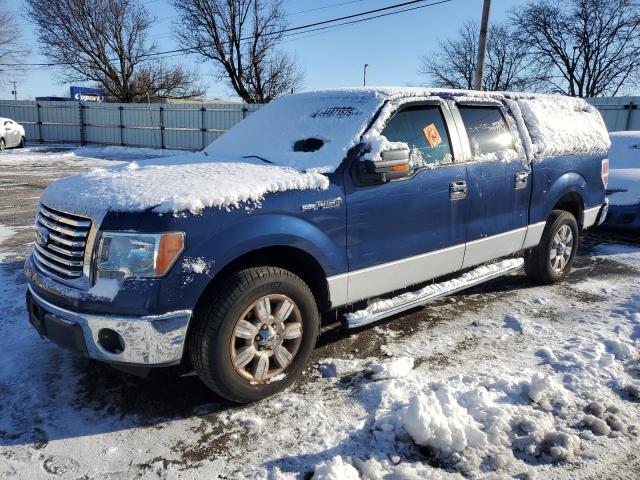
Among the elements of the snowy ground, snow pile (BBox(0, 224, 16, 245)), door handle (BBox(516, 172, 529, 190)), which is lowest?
the snowy ground

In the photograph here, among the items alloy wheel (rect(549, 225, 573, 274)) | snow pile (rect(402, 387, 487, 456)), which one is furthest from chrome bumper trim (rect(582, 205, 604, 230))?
snow pile (rect(402, 387, 487, 456))

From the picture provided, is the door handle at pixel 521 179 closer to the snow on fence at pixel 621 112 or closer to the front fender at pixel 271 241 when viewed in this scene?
the front fender at pixel 271 241

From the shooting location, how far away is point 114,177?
3.18 meters

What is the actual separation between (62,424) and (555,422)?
105 inches

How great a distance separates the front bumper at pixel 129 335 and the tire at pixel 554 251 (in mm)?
3743

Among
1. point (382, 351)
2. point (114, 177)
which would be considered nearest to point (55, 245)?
point (114, 177)

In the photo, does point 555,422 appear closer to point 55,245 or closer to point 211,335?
point 211,335

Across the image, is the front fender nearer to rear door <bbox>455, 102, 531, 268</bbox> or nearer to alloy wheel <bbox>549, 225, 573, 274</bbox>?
rear door <bbox>455, 102, 531, 268</bbox>

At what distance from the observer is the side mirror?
331 centimetres

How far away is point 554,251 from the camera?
5.27 m

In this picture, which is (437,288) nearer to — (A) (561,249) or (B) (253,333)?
(B) (253,333)

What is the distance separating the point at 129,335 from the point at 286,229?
101cm

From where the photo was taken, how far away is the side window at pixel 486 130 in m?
4.22

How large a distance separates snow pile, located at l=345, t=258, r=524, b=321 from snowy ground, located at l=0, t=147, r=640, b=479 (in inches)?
13.5
